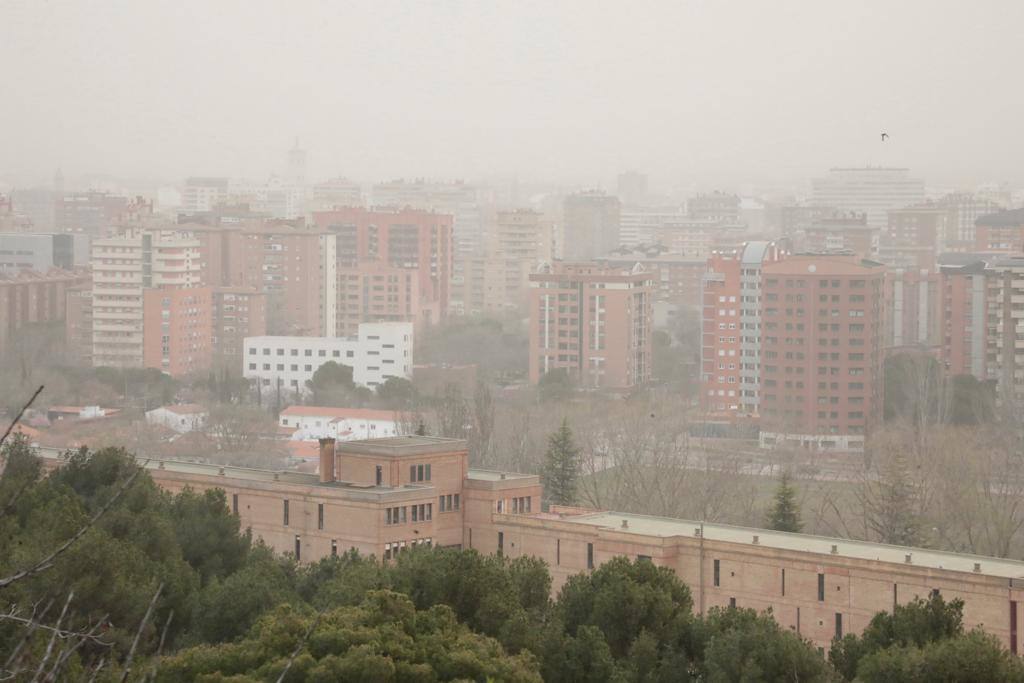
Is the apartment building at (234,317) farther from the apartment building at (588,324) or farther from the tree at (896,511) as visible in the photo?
the tree at (896,511)

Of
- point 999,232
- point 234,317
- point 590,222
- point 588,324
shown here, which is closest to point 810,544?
point 588,324

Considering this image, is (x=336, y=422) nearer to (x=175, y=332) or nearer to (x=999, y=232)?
(x=175, y=332)

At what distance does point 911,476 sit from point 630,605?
9369 millimetres

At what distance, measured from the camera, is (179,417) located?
22.4 m

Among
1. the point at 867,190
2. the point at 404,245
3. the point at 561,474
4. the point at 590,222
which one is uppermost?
the point at 867,190

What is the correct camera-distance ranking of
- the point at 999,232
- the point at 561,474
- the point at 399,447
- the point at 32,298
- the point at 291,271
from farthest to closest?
the point at 999,232, the point at 291,271, the point at 32,298, the point at 561,474, the point at 399,447

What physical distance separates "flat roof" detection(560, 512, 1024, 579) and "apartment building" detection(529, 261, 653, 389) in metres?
15.7

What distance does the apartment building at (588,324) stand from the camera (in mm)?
27750

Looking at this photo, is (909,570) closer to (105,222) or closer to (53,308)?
(53,308)

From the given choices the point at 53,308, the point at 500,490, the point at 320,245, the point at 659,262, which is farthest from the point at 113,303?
the point at 500,490

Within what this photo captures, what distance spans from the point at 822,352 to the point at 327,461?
12.7 metres

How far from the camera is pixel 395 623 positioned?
23.8ft

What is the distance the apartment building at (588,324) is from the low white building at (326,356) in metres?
2.15

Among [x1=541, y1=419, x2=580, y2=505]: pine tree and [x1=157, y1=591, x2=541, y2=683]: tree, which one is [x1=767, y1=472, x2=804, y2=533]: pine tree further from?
[x1=157, y1=591, x2=541, y2=683]: tree
